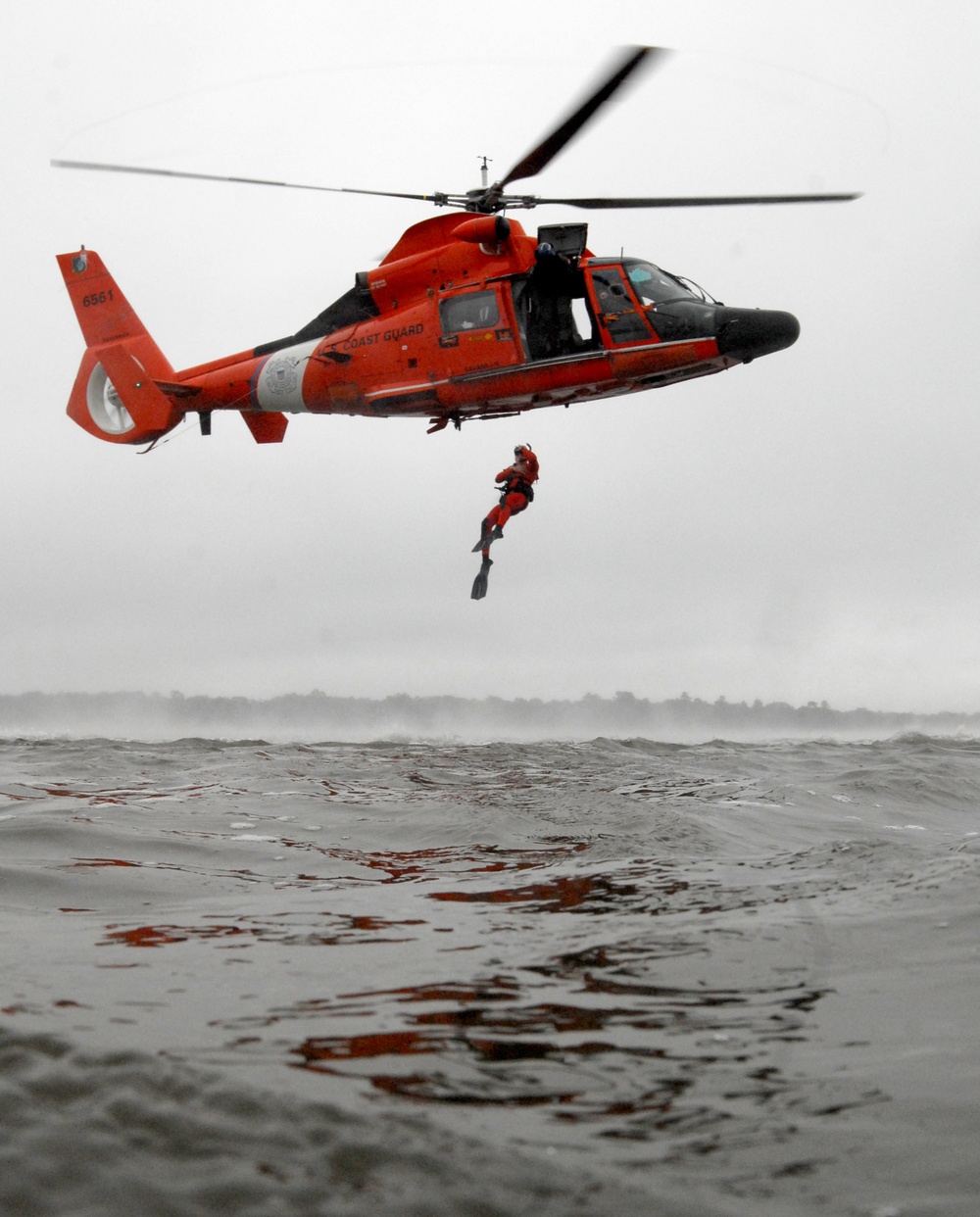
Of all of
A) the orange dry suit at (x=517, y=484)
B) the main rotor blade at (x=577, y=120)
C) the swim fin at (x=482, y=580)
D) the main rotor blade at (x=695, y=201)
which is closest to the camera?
the main rotor blade at (x=577, y=120)

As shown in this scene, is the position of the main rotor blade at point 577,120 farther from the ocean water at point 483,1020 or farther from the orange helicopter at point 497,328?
the ocean water at point 483,1020

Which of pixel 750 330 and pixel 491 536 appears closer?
pixel 750 330

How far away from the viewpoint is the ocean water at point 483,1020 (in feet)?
7.82

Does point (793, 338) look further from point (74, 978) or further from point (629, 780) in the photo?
point (74, 978)

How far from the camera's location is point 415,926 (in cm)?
475

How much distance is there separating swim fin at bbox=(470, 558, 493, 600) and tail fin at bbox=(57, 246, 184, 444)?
609 centimetres

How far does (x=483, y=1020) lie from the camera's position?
3.38 meters

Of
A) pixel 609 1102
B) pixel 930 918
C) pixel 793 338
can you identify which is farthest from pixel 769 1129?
pixel 793 338

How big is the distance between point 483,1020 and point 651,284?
12.1 m

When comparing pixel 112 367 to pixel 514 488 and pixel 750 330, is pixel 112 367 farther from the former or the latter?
pixel 750 330

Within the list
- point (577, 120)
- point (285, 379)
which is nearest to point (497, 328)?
point (577, 120)

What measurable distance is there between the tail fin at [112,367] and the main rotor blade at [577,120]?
7509mm

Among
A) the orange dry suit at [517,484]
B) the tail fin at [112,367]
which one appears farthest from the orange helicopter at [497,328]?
the tail fin at [112,367]

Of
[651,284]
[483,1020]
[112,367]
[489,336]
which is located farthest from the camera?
[112,367]
